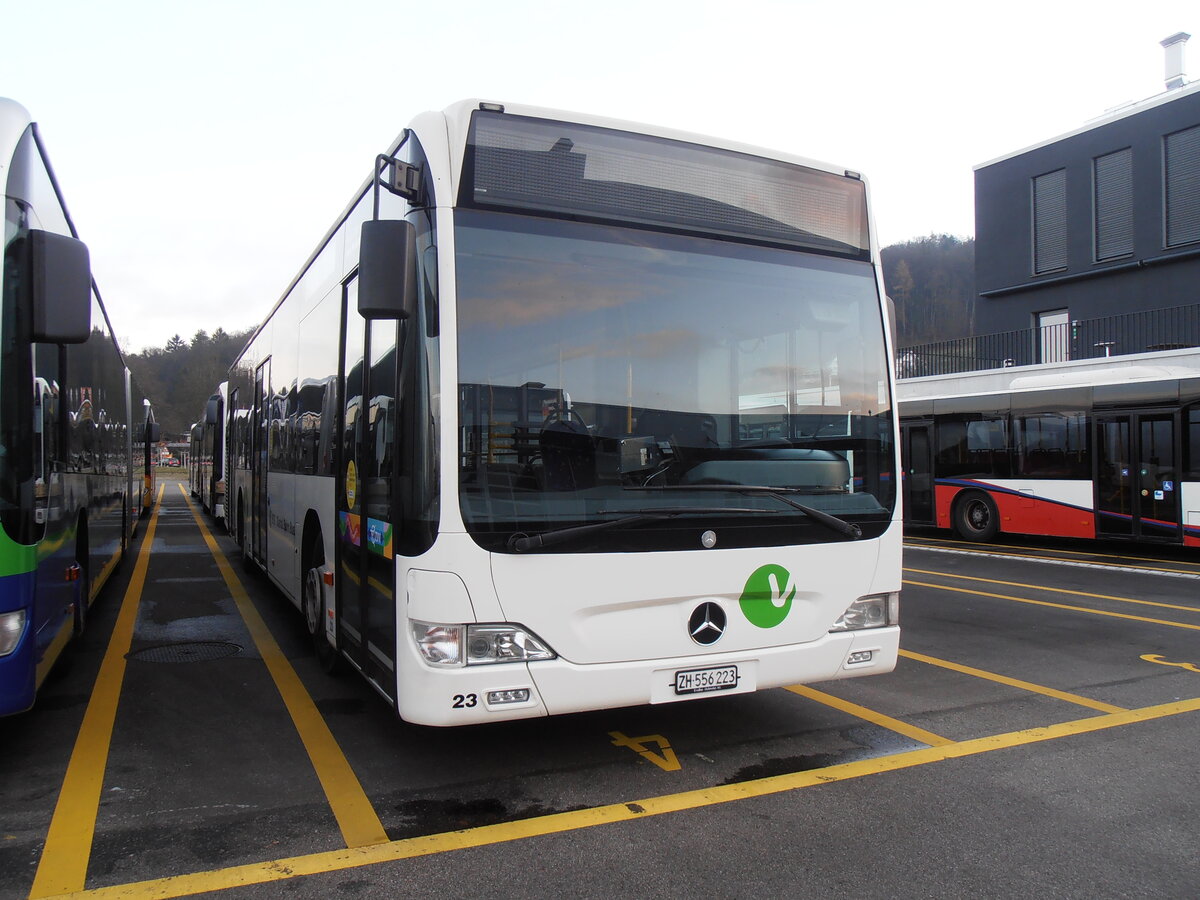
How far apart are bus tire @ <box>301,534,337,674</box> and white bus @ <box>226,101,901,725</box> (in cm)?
113

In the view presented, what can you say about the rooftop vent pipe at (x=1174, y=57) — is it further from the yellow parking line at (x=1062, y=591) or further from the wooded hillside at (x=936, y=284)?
the yellow parking line at (x=1062, y=591)

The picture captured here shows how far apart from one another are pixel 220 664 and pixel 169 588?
456 cm

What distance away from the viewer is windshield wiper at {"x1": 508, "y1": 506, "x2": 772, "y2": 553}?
3848 millimetres

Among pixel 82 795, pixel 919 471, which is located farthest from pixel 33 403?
pixel 919 471

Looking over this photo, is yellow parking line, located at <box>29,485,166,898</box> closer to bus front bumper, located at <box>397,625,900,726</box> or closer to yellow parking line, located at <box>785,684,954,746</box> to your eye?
bus front bumper, located at <box>397,625,900,726</box>

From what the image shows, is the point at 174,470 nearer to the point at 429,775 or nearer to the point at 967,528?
the point at 967,528

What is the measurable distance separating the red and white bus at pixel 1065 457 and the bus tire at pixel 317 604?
40.2 feet

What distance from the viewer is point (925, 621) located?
28.0 ft

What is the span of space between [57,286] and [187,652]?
3908 mm

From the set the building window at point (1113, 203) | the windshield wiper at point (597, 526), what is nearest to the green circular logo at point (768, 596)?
the windshield wiper at point (597, 526)

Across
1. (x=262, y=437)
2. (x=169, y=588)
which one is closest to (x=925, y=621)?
(x=262, y=437)

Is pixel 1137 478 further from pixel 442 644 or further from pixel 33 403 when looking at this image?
pixel 33 403

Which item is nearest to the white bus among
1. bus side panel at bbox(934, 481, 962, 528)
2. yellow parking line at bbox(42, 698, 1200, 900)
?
yellow parking line at bbox(42, 698, 1200, 900)

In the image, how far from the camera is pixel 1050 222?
89.6ft
